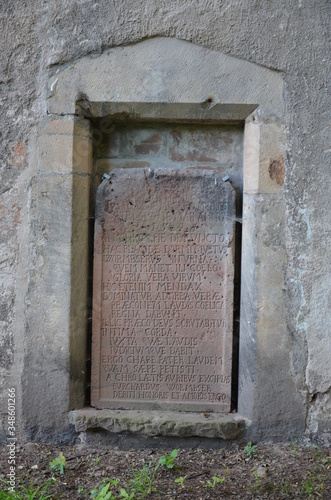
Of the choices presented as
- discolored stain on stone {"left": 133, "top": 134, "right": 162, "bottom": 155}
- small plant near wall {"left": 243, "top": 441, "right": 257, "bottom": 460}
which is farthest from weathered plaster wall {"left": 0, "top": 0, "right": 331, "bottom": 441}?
discolored stain on stone {"left": 133, "top": 134, "right": 162, "bottom": 155}

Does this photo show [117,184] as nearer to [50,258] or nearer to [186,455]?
[50,258]

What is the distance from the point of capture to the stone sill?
8.73 feet

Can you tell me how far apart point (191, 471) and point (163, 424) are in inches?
11.8

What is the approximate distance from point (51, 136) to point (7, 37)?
620 mm

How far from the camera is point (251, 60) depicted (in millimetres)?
2623

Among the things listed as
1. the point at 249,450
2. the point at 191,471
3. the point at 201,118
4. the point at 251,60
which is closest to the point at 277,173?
the point at 201,118

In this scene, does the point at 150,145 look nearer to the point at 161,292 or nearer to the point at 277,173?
the point at 277,173

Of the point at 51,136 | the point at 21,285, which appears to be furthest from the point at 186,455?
the point at 51,136

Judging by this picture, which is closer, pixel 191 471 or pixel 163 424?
pixel 191 471

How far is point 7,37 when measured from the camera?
2697mm

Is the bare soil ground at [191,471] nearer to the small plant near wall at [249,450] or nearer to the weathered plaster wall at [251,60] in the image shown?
the small plant near wall at [249,450]

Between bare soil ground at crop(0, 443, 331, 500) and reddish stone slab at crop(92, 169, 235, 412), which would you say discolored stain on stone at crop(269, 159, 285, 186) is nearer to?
reddish stone slab at crop(92, 169, 235, 412)

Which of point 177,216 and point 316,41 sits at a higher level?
point 316,41

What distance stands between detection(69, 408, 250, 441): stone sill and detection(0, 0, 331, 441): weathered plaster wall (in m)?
0.28
